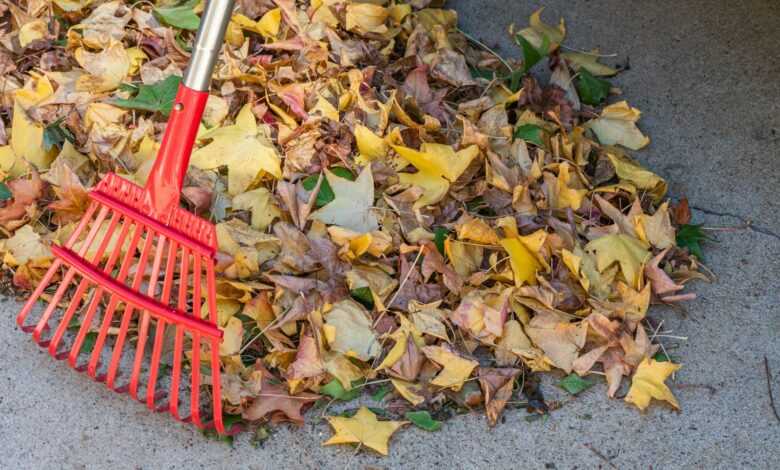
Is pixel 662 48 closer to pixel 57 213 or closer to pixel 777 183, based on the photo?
pixel 777 183

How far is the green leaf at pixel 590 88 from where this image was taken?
6.56 feet

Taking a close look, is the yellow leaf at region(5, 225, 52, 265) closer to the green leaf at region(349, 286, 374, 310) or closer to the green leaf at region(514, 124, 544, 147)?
the green leaf at region(349, 286, 374, 310)

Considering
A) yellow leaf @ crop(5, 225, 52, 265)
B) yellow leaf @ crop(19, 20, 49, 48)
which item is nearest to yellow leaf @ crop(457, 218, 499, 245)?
yellow leaf @ crop(5, 225, 52, 265)

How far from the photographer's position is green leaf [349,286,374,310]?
161cm

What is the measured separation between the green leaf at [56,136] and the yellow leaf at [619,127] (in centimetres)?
100

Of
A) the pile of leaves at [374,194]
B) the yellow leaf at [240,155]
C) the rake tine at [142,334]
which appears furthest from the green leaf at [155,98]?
the rake tine at [142,334]

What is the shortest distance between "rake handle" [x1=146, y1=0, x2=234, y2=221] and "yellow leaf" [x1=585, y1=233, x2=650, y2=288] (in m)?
0.70

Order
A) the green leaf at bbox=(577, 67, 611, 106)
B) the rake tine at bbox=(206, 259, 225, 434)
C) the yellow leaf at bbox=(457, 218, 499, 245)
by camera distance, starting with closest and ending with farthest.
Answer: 1. the rake tine at bbox=(206, 259, 225, 434)
2. the yellow leaf at bbox=(457, 218, 499, 245)
3. the green leaf at bbox=(577, 67, 611, 106)

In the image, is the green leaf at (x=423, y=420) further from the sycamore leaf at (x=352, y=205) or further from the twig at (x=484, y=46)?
the twig at (x=484, y=46)

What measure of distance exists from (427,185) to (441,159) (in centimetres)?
5

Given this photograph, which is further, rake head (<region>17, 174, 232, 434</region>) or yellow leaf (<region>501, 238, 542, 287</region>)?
yellow leaf (<region>501, 238, 542, 287</region>)

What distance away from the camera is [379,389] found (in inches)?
61.4

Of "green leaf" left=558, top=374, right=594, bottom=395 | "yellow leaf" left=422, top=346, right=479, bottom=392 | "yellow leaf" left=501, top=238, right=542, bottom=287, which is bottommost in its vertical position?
"green leaf" left=558, top=374, right=594, bottom=395

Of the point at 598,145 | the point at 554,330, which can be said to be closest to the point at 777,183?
the point at 598,145
